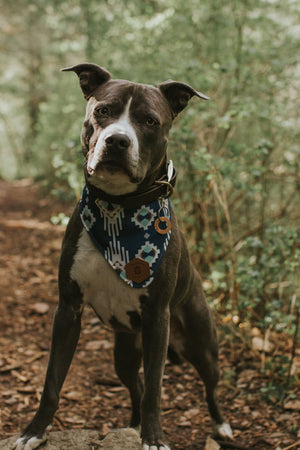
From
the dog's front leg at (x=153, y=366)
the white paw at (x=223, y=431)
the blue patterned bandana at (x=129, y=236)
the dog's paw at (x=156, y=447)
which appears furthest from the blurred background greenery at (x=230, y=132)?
the dog's paw at (x=156, y=447)

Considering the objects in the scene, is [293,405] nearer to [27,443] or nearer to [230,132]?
[27,443]

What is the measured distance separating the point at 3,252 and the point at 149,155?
5752 millimetres

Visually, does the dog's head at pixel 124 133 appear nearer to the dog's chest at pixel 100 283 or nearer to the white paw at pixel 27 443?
the dog's chest at pixel 100 283

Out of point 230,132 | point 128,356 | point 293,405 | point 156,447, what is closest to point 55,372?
point 156,447

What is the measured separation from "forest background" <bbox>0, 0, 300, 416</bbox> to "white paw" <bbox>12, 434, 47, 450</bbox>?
7.17 feet

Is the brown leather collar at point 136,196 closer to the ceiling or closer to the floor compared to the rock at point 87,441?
closer to the ceiling

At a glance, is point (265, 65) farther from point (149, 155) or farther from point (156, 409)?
point (156, 409)

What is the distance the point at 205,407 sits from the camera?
4.10m

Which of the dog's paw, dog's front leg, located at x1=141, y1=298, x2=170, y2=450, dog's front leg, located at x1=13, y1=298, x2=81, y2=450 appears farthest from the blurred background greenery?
dog's front leg, located at x1=13, y1=298, x2=81, y2=450

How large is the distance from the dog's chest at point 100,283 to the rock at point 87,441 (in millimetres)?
757

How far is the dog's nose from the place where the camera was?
233cm

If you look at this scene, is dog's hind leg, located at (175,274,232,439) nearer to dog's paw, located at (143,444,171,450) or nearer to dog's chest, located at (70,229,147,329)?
dog's chest, located at (70,229,147,329)

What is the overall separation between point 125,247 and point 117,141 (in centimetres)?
69

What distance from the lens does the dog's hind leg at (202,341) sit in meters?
3.45
